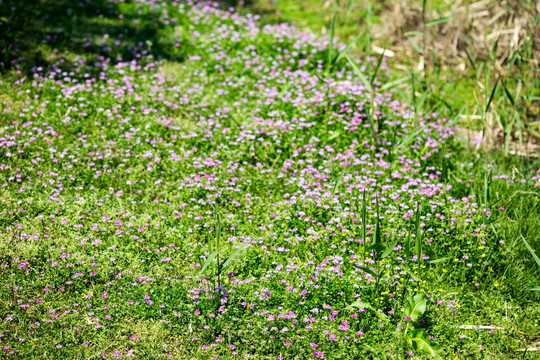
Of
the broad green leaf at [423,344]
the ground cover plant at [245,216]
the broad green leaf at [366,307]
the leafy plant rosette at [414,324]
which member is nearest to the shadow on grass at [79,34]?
the ground cover plant at [245,216]

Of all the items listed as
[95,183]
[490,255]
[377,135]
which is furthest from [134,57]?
[490,255]

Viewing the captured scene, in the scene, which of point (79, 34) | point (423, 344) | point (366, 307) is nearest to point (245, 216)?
point (366, 307)

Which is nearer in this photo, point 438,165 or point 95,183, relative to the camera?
point 95,183

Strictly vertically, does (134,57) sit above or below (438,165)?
above

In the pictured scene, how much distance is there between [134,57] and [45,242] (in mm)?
4279

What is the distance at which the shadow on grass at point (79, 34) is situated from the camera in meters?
7.88

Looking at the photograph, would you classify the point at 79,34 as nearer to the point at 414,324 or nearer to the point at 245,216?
the point at 245,216

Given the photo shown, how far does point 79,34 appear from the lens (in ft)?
28.7

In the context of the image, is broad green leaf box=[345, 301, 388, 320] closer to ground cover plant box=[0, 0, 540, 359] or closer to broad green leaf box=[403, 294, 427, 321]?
ground cover plant box=[0, 0, 540, 359]

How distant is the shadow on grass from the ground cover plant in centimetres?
8

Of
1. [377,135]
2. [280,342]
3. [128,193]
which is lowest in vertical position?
[280,342]

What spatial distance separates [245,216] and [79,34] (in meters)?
5.11

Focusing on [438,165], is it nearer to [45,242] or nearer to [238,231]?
[238,231]

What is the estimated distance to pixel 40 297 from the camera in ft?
14.3
